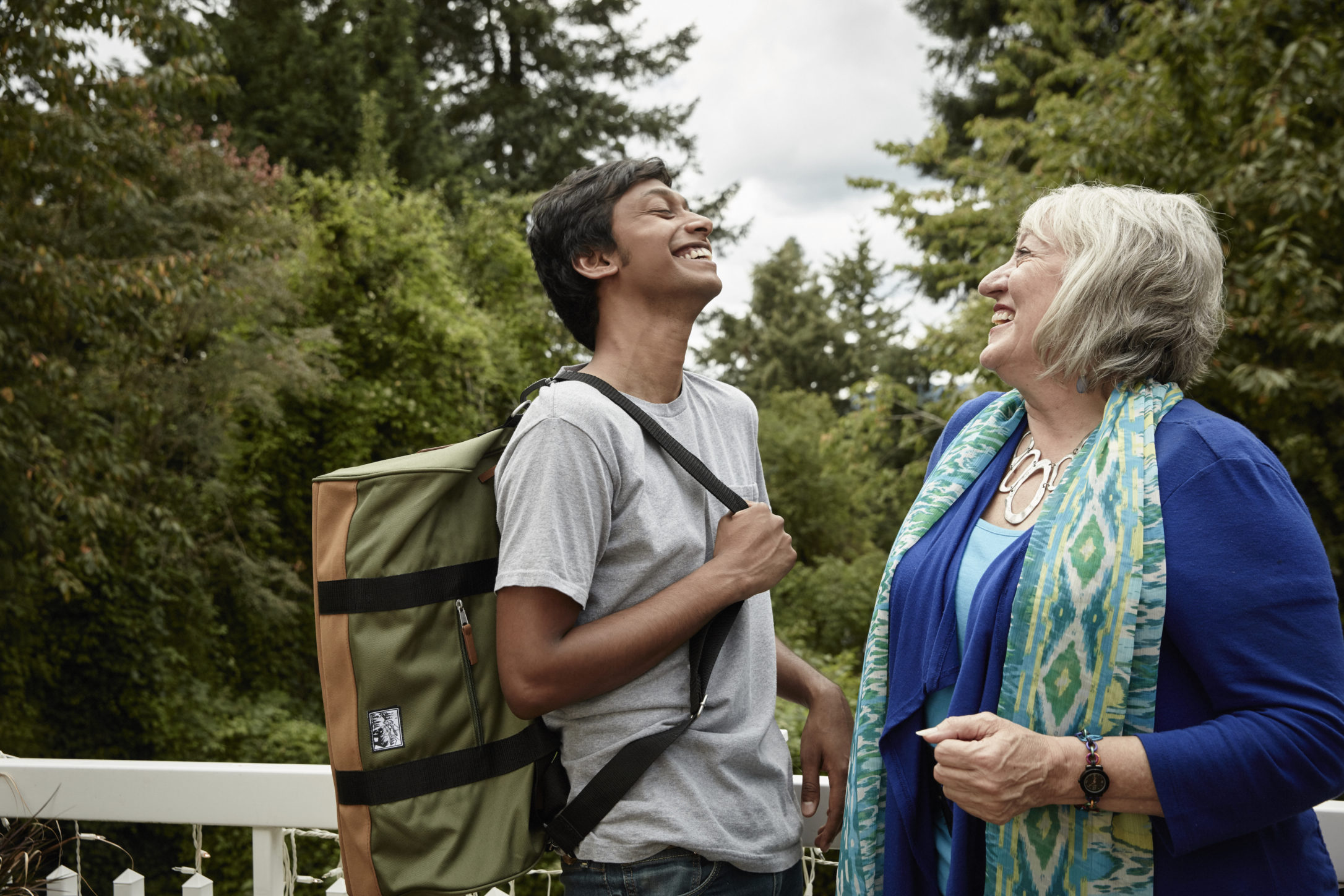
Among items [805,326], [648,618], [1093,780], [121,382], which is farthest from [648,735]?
[805,326]

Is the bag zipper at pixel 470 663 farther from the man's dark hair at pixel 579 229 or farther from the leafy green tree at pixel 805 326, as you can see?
the leafy green tree at pixel 805 326

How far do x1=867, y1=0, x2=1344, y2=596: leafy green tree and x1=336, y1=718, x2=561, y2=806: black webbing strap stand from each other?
3510mm

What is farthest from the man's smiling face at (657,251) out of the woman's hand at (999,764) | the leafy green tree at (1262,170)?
the leafy green tree at (1262,170)

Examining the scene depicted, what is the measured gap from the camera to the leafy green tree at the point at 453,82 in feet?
43.5

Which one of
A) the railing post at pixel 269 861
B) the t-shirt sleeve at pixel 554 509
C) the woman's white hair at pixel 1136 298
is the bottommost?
the railing post at pixel 269 861

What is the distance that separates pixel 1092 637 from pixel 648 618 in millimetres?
548

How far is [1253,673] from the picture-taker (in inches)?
44.1

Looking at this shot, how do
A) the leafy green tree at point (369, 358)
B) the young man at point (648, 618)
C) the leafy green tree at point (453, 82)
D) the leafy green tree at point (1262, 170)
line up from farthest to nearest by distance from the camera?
the leafy green tree at point (453, 82), the leafy green tree at point (369, 358), the leafy green tree at point (1262, 170), the young man at point (648, 618)

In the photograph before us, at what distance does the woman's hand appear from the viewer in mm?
1136

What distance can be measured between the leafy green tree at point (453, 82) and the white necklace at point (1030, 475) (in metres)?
12.7

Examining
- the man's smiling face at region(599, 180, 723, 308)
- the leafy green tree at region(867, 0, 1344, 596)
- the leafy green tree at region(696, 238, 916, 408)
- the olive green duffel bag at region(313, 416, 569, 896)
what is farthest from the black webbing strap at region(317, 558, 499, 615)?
the leafy green tree at region(696, 238, 916, 408)

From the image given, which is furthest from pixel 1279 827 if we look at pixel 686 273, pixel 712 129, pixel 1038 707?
pixel 712 129

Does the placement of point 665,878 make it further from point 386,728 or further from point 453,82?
point 453,82

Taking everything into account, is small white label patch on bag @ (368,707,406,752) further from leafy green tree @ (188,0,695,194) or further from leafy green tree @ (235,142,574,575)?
leafy green tree @ (188,0,695,194)
